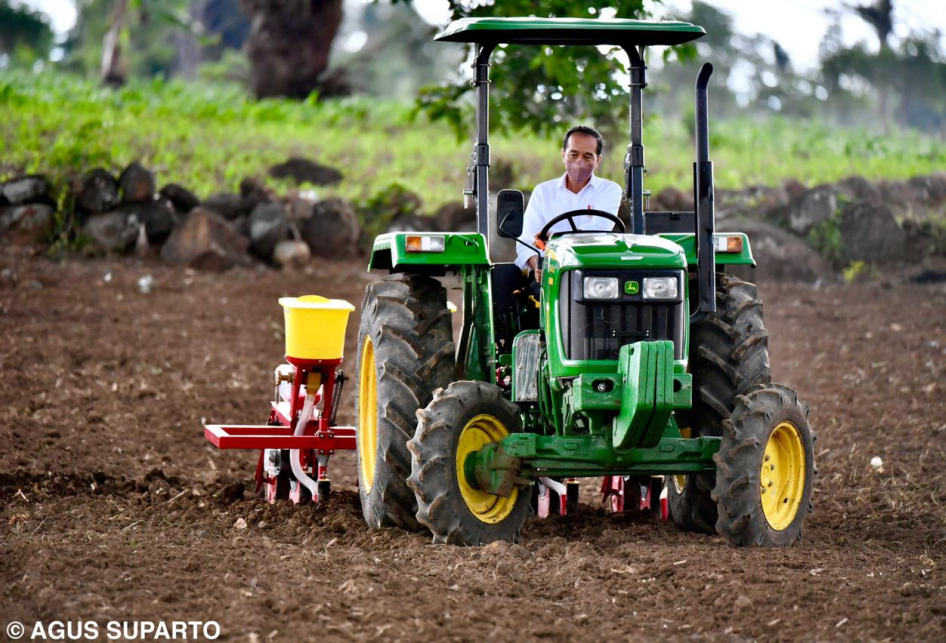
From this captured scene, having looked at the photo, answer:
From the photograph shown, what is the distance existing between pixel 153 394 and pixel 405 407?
482cm

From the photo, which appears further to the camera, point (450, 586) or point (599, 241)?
point (599, 241)

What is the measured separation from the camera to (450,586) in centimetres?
530

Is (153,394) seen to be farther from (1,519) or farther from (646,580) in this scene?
(646,580)

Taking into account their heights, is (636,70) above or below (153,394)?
above

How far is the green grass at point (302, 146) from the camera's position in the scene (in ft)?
52.5

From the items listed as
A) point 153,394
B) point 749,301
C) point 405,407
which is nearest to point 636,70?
point 749,301

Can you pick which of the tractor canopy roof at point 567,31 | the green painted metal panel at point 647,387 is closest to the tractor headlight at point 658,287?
the green painted metal panel at point 647,387

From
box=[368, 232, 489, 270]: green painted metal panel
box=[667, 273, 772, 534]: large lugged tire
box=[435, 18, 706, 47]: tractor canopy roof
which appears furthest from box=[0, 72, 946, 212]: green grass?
box=[667, 273, 772, 534]: large lugged tire

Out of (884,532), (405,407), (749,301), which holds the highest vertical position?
(749,301)

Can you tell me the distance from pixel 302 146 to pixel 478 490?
12498 millimetres

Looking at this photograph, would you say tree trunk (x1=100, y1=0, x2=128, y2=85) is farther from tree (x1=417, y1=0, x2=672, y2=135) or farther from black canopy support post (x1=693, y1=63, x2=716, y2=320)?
black canopy support post (x1=693, y1=63, x2=716, y2=320)

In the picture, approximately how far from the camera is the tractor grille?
6035mm

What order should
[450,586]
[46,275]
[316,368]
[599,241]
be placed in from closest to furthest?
[450,586], [599,241], [316,368], [46,275]

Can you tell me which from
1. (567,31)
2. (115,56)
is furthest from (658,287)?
(115,56)
